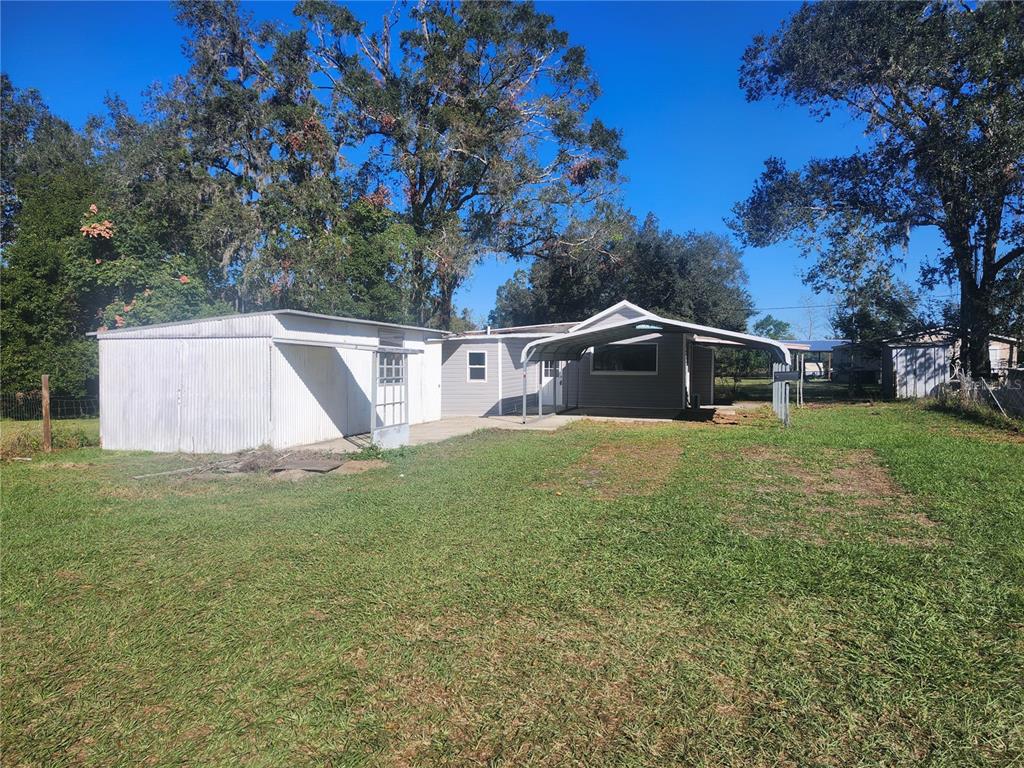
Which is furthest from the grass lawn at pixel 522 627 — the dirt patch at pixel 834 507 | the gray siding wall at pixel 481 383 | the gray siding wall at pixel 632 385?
the gray siding wall at pixel 632 385

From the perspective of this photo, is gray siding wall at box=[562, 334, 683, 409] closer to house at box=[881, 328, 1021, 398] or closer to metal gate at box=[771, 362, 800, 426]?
metal gate at box=[771, 362, 800, 426]

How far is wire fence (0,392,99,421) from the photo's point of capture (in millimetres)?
19234

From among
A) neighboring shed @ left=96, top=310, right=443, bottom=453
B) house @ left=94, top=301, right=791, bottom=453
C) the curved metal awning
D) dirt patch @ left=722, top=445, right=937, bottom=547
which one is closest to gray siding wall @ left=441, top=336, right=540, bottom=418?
house @ left=94, top=301, right=791, bottom=453

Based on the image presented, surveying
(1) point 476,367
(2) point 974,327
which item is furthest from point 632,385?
(2) point 974,327

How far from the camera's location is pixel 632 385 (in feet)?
64.3

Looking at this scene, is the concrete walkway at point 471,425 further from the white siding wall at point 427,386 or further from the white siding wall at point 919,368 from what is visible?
the white siding wall at point 919,368

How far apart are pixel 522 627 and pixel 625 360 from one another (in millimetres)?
16620

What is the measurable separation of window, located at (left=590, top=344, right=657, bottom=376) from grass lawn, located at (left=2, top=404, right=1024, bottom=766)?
39.8 feet

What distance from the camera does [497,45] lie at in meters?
23.9

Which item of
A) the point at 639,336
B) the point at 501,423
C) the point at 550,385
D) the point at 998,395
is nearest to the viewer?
the point at 998,395

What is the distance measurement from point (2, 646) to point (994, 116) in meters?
23.6

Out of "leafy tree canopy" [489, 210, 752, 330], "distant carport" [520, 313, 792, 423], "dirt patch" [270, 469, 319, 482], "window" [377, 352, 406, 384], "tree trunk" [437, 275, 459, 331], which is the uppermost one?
"leafy tree canopy" [489, 210, 752, 330]

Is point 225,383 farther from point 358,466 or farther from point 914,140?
point 914,140

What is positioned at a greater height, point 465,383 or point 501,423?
point 465,383
